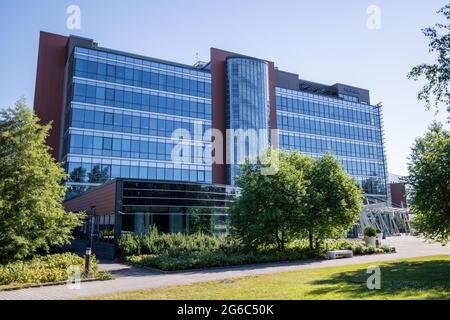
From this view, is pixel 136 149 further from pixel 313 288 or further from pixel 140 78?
pixel 313 288

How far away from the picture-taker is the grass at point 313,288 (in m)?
11.4

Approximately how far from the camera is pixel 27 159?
67.1 feet

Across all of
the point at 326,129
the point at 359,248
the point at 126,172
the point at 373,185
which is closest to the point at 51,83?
the point at 126,172

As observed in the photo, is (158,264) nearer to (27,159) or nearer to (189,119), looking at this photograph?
(27,159)

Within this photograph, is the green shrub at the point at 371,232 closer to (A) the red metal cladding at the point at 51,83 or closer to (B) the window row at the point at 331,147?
(B) the window row at the point at 331,147

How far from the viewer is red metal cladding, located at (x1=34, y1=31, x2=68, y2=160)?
5525cm

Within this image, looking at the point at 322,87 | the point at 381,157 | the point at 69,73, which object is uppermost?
the point at 322,87

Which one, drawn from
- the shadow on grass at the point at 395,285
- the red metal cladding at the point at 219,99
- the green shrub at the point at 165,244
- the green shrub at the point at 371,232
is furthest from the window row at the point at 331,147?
the shadow on grass at the point at 395,285

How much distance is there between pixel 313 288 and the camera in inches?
505

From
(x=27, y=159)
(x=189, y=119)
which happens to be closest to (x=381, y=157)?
(x=189, y=119)

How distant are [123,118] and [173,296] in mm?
44693

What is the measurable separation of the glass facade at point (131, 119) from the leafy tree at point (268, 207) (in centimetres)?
2983

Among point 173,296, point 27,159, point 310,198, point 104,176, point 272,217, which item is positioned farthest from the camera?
point 104,176

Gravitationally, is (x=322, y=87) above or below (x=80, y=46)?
above
